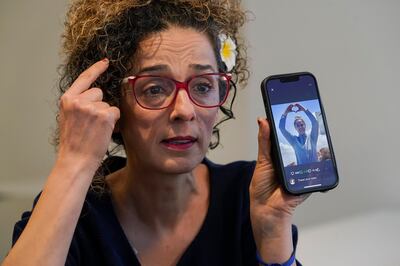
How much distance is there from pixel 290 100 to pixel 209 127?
0.16 m

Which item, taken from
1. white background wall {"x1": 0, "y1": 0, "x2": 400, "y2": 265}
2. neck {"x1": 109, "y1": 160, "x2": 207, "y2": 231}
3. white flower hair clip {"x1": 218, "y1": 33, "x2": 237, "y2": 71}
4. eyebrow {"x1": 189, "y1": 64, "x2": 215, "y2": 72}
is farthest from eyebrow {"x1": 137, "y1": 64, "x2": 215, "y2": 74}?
white background wall {"x1": 0, "y1": 0, "x2": 400, "y2": 265}

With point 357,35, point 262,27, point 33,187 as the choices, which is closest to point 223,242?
point 262,27

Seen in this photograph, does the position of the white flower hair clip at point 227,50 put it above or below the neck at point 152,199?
above

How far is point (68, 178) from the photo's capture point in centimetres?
64

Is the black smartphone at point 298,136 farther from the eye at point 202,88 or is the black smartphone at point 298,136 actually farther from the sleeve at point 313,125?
the eye at point 202,88

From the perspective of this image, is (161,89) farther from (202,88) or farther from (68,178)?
(68,178)

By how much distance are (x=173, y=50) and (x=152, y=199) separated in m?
0.33

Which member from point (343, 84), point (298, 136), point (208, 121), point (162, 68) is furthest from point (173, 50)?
point (343, 84)

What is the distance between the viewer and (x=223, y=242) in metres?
0.85

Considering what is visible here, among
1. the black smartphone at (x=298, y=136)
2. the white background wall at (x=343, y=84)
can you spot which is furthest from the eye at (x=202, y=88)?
the white background wall at (x=343, y=84)

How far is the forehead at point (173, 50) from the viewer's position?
2.39 ft

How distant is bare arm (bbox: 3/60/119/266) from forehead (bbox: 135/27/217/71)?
11 centimetres

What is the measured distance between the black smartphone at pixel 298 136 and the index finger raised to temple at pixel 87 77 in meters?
0.28

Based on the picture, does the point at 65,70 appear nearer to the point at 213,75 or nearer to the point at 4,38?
the point at 213,75
